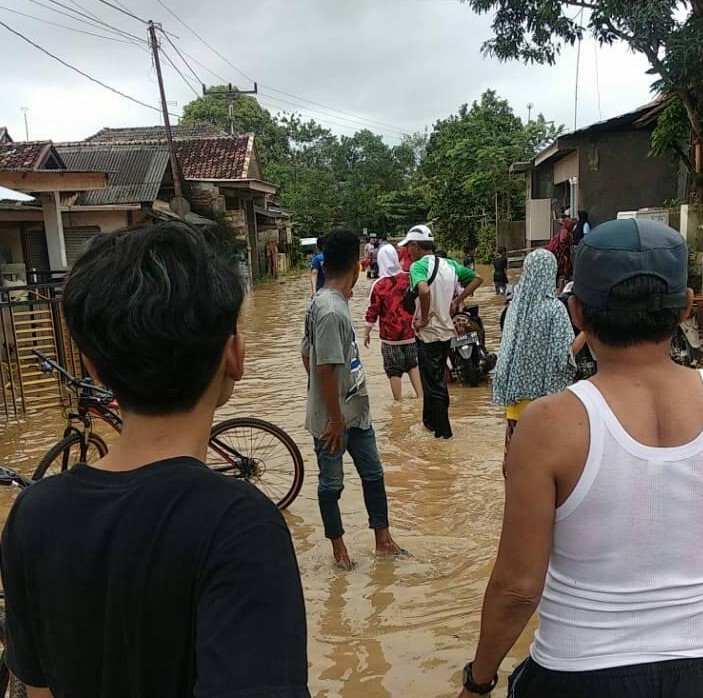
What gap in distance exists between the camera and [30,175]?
9883 millimetres

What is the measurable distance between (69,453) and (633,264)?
14.7 feet

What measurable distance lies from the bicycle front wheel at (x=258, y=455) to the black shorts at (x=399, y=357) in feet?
8.09

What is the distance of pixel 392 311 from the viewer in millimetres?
6855

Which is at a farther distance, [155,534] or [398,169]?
[398,169]

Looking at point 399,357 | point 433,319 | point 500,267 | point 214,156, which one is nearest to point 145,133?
point 214,156

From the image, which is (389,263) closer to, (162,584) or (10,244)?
(162,584)

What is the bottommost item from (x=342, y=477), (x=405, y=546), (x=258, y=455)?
(x=405, y=546)

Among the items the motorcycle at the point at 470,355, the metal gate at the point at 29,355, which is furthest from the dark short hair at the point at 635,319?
the metal gate at the point at 29,355

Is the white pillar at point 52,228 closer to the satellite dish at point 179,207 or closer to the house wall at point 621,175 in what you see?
the satellite dish at point 179,207

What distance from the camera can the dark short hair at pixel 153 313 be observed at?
106 centimetres

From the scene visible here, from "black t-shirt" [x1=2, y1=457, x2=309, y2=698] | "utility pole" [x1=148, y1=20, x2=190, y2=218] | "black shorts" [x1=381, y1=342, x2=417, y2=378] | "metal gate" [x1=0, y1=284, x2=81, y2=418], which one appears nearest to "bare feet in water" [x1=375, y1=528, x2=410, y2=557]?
"black shorts" [x1=381, y1=342, x2=417, y2=378]

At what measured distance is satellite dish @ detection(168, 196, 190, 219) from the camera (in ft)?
62.0

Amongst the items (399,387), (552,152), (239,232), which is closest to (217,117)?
(239,232)

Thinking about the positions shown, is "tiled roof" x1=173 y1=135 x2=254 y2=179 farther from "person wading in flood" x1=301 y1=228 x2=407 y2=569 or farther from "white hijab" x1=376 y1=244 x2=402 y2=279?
"person wading in flood" x1=301 y1=228 x2=407 y2=569
